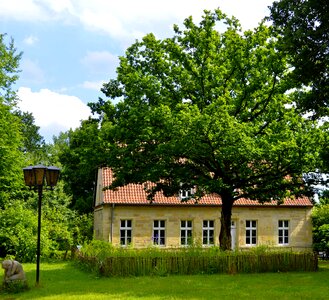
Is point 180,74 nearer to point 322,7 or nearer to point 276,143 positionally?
point 276,143

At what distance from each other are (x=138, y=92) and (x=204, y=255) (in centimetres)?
752

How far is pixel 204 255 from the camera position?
61.6 ft

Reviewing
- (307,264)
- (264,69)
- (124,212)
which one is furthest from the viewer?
(124,212)

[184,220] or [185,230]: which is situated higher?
[184,220]

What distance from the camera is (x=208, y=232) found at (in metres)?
33.3

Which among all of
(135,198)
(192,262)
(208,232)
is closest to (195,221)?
(208,232)

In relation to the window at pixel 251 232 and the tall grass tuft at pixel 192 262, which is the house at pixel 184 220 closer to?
the window at pixel 251 232

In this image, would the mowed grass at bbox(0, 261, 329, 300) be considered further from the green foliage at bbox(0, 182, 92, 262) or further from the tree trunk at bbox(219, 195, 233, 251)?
the green foliage at bbox(0, 182, 92, 262)

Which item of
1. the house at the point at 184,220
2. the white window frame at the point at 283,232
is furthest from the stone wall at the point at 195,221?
the white window frame at the point at 283,232

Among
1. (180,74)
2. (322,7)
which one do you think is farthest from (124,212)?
(322,7)

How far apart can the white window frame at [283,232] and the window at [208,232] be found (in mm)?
4915

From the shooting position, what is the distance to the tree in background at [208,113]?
65.2 ft

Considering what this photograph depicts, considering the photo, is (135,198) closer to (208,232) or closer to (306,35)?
(208,232)

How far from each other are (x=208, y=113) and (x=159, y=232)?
14854 millimetres
